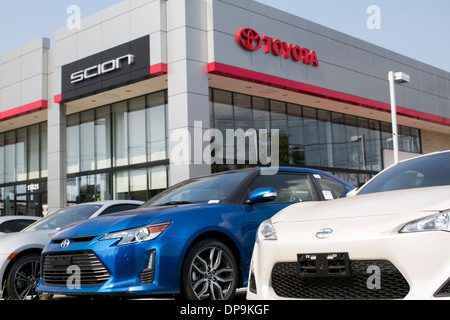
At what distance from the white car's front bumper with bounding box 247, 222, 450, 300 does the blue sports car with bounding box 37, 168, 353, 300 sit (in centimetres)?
104

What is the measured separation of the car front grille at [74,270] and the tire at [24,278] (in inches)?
67.2

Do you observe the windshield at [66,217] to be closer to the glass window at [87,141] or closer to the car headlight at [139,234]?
the car headlight at [139,234]

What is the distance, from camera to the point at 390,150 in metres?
31.5

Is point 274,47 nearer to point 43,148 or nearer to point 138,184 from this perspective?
point 138,184

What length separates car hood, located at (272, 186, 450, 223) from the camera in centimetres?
340

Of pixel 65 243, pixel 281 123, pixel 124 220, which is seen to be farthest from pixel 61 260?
pixel 281 123

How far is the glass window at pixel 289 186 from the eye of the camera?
611 cm

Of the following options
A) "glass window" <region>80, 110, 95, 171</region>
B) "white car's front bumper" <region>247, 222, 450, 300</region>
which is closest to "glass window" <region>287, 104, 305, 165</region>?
"glass window" <region>80, 110, 95, 171</region>

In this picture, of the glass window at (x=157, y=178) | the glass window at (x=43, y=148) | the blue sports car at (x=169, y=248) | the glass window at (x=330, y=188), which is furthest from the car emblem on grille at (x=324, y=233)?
the glass window at (x=43, y=148)

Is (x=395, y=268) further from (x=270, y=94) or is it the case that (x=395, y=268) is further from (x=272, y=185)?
(x=270, y=94)

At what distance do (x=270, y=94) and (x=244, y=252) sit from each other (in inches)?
726

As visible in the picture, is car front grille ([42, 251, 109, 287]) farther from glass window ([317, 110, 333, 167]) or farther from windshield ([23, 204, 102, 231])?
glass window ([317, 110, 333, 167])

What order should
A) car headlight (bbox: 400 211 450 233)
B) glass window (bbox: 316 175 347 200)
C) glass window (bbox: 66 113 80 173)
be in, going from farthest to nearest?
1. glass window (bbox: 66 113 80 173)
2. glass window (bbox: 316 175 347 200)
3. car headlight (bbox: 400 211 450 233)

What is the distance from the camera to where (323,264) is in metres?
3.49
